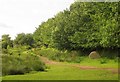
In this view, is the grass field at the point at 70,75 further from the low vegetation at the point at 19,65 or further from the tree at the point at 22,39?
the tree at the point at 22,39

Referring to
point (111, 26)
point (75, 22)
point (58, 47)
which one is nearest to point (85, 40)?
point (75, 22)

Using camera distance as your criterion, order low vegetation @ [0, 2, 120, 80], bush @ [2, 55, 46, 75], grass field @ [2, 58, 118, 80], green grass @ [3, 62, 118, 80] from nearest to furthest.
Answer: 1. green grass @ [3, 62, 118, 80]
2. grass field @ [2, 58, 118, 80]
3. bush @ [2, 55, 46, 75]
4. low vegetation @ [0, 2, 120, 80]

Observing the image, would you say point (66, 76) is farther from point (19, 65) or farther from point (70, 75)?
point (19, 65)

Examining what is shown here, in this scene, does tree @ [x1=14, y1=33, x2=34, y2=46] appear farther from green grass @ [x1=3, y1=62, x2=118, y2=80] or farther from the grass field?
green grass @ [x1=3, y1=62, x2=118, y2=80]

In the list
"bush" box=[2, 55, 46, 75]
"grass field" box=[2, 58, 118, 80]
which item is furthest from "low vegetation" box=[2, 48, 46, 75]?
"grass field" box=[2, 58, 118, 80]

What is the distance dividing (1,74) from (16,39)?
5501 centimetres

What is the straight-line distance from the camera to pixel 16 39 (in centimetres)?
7569

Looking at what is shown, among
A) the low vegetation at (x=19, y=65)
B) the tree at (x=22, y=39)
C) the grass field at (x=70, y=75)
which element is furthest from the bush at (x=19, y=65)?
the tree at (x=22, y=39)

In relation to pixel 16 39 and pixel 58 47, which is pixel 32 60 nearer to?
pixel 58 47

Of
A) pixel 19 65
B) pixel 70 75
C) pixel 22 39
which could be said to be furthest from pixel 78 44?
pixel 70 75

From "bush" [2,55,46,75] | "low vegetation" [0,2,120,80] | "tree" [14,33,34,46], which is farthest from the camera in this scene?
"tree" [14,33,34,46]

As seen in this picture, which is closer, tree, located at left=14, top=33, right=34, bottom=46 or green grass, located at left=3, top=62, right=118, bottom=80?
green grass, located at left=3, top=62, right=118, bottom=80

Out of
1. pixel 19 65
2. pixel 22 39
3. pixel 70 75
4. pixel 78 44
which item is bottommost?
pixel 70 75

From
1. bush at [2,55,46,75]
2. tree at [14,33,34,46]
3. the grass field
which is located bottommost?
the grass field
